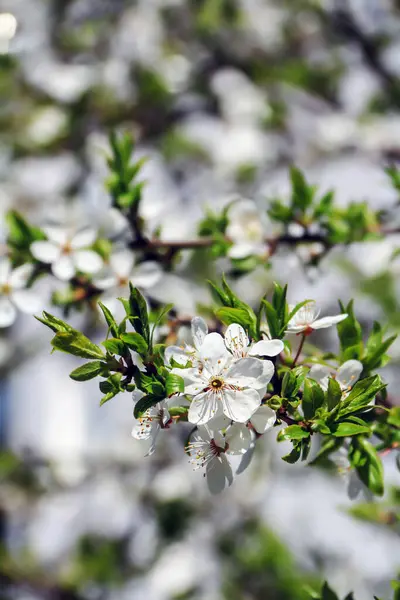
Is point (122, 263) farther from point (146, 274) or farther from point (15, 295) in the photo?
point (15, 295)

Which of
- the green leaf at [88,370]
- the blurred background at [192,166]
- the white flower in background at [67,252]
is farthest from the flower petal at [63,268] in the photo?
the blurred background at [192,166]

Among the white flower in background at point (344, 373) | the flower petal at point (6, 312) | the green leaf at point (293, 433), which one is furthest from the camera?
the flower petal at point (6, 312)

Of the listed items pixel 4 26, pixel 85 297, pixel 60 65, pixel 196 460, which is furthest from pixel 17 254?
pixel 60 65

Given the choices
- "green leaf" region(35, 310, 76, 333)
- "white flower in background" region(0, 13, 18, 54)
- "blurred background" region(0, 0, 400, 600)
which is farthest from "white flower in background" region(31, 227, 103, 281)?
"blurred background" region(0, 0, 400, 600)

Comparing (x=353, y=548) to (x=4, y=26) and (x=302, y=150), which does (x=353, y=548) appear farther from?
(x=4, y=26)

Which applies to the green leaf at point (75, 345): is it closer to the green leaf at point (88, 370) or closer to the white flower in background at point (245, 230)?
the green leaf at point (88, 370)

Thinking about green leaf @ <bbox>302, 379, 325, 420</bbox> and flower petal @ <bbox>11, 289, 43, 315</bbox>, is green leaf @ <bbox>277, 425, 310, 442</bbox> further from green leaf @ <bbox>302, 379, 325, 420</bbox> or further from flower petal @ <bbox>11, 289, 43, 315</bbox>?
flower petal @ <bbox>11, 289, 43, 315</bbox>
